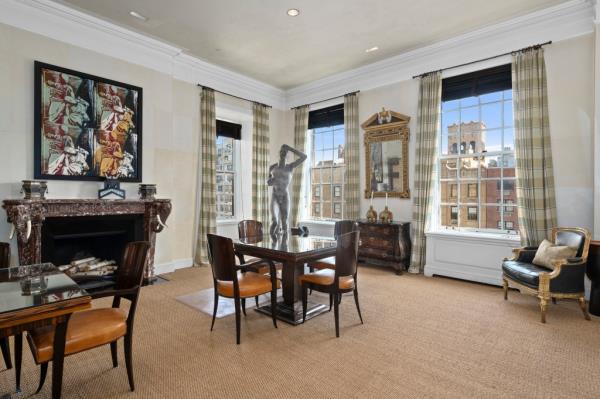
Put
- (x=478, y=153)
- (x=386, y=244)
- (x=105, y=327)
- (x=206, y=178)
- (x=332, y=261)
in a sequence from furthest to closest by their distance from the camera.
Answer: (x=206, y=178), (x=386, y=244), (x=478, y=153), (x=332, y=261), (x=105, y=327)

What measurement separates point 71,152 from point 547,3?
6352mm

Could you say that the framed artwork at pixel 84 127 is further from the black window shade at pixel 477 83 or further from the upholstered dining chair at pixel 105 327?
the black window shade at pixel 477 83

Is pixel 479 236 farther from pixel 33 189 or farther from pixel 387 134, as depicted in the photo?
pixel 33 189

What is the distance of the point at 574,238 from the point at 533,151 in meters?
1.22

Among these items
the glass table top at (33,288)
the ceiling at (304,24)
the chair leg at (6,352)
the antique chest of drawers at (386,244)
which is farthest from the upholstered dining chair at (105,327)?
the antique chest of drawers at (386,244)

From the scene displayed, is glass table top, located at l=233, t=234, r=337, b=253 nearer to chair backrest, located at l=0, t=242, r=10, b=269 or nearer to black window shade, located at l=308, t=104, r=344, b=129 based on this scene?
chair backrest, located at l=0, t=242, r=10, b=269

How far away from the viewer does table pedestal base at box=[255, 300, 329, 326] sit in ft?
10.6

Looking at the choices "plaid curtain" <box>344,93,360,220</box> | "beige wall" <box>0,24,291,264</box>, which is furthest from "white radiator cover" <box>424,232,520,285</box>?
"beige wall" <box>0,24,291,264</box>

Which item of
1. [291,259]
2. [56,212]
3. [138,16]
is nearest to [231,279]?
[291,259]

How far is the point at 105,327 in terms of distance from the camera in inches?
79.0

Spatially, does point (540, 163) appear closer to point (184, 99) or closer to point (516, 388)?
point (516, 388)

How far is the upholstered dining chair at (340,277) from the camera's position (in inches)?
117

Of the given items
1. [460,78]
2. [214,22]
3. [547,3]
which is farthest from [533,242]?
[214,22]

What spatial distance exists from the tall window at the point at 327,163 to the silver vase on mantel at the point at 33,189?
15.6 feet
